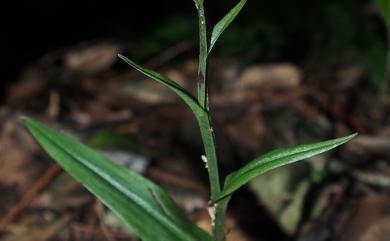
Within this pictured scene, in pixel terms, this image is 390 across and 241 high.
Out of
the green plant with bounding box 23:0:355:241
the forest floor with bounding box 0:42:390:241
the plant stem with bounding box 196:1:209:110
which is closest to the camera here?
the plant stem with bounding box 196:1:209:110

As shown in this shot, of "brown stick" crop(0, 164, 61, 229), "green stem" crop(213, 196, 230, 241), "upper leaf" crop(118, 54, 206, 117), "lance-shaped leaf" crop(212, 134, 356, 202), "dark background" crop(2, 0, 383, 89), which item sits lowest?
"brown stick" crop(0, 164, 61, 229)

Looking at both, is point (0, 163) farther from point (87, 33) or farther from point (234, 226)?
point (87, 33)

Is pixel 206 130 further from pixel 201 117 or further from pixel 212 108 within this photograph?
pixel 212 108

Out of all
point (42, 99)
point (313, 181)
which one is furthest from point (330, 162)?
point (42, 99)

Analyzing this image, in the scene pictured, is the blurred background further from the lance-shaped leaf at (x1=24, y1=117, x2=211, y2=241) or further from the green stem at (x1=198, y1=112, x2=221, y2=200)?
the green stem at (x1=198, y1=112, x2=221, y2=200)

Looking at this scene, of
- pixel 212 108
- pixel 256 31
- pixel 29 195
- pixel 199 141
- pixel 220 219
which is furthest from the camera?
pixel 256 31

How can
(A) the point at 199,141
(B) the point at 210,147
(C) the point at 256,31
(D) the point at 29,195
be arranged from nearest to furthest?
(B) the point at 210,147 < (D) the point at 29,195 < (A) the point at 199,141 < (C) the point at 256,31

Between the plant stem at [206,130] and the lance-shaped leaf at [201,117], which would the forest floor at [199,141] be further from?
the lance-shaped leaf at [201,117]

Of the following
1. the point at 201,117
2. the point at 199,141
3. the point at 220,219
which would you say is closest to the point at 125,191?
the point at 220,219

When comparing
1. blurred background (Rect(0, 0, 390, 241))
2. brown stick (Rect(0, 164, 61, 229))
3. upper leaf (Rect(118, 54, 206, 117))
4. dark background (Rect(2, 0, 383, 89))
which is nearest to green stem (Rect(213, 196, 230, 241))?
upper leaf (Rect(118, 54, 206, 117))
